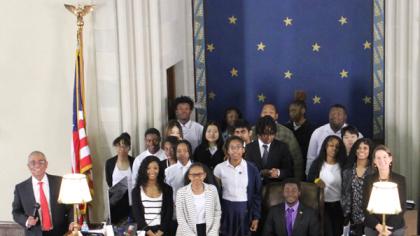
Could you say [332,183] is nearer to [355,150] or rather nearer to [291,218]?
[355,150]

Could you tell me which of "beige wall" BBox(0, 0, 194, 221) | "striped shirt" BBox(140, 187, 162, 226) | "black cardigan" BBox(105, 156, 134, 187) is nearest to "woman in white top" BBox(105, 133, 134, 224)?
"black cardigan" BBox(105, 156, 134, 187)

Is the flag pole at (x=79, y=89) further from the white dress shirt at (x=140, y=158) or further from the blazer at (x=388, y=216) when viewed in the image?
the blazer at (x=388, y=216)

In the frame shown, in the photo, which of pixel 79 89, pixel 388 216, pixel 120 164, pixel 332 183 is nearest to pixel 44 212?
pixel 120 164

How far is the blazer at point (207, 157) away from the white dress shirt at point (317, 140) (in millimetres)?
1069

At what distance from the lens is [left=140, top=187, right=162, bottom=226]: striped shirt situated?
991 centimetres

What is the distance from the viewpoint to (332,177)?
33.3 ft

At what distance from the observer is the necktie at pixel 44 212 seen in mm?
9664

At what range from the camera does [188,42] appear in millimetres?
12273

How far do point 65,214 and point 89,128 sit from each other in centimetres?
170

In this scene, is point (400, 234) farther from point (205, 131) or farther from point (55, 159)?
point (55, 159)

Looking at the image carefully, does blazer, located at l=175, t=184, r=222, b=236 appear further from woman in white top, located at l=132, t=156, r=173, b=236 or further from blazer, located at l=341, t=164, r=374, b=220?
blazer, located at l=341, t=164, r=374, b=220

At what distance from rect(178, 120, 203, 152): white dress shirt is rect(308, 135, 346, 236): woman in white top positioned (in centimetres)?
174

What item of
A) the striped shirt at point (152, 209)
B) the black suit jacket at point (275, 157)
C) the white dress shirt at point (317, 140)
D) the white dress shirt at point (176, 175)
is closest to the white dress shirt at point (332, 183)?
the black suit jacket at point (275, 157)

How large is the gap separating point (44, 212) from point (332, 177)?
9.95 feet
